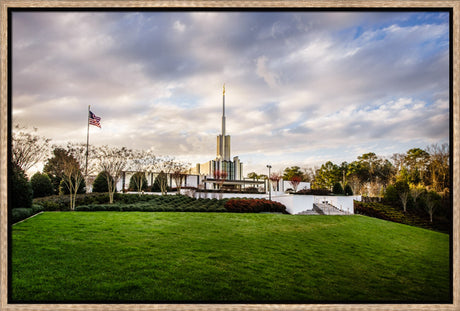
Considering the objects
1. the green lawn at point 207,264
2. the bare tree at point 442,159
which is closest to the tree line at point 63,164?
the green lawn at point 207,264

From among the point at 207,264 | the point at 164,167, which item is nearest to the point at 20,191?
the point at 207,264

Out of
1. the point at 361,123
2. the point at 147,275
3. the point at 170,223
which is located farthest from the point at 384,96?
the point at 170,223

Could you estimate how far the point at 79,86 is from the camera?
565 cm

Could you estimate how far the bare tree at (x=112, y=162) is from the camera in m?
11.8

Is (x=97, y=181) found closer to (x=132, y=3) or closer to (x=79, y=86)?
(x=79, y=86)

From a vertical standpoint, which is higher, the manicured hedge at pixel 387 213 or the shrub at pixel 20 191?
the shrub at pixel 20 191

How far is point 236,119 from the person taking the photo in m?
8.55

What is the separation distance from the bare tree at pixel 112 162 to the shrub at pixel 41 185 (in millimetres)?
1967

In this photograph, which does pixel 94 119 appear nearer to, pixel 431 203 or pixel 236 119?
pixel 236 119

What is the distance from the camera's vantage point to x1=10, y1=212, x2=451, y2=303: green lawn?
3.56 m

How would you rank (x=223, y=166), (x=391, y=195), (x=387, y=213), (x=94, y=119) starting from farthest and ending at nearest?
(x=223, y=166), (x=391, y=195), (x=387, y=213), (x=94, y=119)

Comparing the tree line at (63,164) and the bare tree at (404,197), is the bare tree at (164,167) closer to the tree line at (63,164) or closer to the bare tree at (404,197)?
the tree line at (63,164)

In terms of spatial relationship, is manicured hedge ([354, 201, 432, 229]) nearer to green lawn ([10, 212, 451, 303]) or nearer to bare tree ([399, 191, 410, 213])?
bare tree ([399, 191, 410, 213])

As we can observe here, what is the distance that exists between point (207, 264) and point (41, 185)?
362 inches
